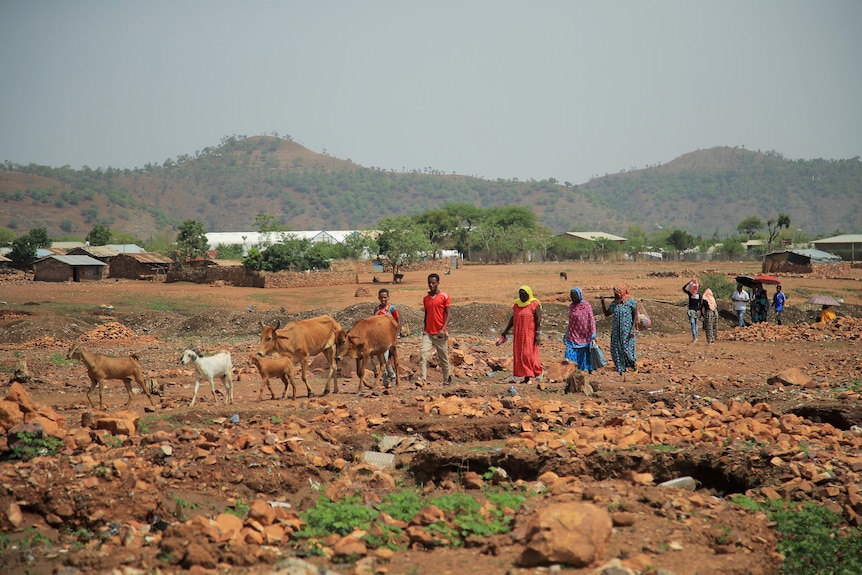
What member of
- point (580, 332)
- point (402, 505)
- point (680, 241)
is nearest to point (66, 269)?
point (580, 332)

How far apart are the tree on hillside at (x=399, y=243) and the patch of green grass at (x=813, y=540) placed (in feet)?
155

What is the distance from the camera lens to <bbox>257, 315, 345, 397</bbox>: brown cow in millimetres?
12672

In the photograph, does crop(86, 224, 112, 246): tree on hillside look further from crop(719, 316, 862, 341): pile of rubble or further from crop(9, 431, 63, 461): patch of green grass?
crop(9, 431, 63, 461): patch of green grass

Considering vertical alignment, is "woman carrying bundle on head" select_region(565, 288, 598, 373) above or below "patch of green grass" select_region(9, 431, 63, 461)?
above

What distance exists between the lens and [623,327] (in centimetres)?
1453

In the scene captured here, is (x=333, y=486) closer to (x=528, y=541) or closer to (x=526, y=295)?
(x=528, y=541)

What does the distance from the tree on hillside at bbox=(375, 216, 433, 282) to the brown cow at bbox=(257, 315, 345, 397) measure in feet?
134

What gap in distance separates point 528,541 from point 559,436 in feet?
10.6

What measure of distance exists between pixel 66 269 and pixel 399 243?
20.8 metres

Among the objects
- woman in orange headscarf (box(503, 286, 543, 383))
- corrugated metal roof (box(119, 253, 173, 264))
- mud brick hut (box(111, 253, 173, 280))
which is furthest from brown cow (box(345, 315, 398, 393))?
corrugated metal roof (box(119, 253, 173, 264))

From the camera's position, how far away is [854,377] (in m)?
14.3

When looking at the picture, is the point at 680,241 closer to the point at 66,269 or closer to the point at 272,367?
the point at 66,269

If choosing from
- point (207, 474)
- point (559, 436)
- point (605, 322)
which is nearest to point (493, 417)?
point (559, 436)

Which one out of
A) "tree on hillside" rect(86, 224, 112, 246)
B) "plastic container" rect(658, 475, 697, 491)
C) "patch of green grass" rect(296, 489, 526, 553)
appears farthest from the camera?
"tree on hillside" rect(86, 224, 112, 246)
